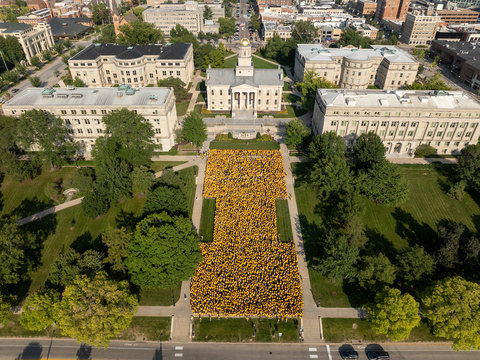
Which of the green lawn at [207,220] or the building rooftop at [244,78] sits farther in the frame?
the building rooftop at [244,78]

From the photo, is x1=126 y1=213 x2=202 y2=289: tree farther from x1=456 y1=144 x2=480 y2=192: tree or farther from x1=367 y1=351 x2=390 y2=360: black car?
x1=456 y1=144 x2=480 y2=192: tree

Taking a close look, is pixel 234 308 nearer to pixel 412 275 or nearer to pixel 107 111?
pixel 412 275

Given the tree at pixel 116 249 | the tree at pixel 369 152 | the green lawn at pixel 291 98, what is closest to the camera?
the tree at pixel 116 249

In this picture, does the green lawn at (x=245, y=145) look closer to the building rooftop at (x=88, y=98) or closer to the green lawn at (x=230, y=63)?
the building rooftop at (x=88, y=98)

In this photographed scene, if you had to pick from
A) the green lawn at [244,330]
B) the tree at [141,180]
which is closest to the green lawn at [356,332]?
the green lawn at [244,330]

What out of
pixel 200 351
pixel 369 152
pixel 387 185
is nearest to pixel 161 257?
pixel 200 351

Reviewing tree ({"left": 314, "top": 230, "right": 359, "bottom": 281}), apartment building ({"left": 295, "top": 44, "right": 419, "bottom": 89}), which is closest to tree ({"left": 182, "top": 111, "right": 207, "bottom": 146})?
tree ({"left": 314, "top": 230, "right": 359, "bottom": 281})
